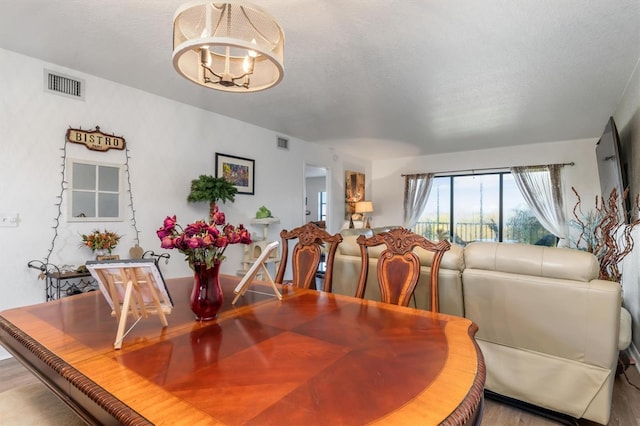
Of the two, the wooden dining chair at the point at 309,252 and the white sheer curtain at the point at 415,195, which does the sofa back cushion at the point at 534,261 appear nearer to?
the wooden dining chair at the point at 309,252

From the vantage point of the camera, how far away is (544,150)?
19.0 ft

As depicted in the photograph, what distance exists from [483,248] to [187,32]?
83.6 inches

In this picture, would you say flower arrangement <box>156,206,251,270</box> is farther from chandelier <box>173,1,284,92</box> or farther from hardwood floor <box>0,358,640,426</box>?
hardwood floor <box>0,358,640,426</box>

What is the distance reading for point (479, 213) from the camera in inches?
255

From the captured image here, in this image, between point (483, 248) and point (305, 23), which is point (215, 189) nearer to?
point (305, 23)

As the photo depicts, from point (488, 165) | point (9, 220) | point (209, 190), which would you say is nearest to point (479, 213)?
point (488, 165)

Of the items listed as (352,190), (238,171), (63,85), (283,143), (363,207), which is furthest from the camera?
(352,190)

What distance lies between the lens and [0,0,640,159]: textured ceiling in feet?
6.84

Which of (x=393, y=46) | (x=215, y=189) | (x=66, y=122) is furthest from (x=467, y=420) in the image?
(x=66, y=122)

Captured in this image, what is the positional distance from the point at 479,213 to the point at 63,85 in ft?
22.1

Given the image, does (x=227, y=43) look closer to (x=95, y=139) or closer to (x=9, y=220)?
Result: (x=95, y=139)

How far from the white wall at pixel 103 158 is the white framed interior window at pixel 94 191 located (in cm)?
7

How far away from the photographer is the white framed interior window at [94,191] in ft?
9.81

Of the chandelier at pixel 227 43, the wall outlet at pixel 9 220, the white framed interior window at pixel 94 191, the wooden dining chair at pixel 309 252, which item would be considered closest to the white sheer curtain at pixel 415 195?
the wooden dining chair at pixel 309 252
